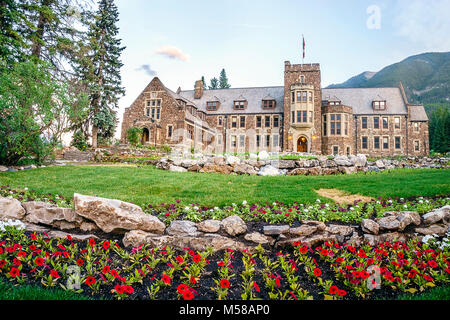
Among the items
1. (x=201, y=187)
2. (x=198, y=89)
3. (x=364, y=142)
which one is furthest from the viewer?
(x=198, y=89)

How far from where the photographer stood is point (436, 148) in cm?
4584

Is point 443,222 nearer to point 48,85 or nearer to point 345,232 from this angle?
point 345,232

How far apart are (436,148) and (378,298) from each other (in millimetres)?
55742

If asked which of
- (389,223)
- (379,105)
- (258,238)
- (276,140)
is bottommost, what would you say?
(258,238)

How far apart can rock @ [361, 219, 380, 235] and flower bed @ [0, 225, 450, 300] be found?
1.98 ft

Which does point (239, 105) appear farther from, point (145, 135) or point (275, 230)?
point (275, 230)

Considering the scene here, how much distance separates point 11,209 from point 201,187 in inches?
218

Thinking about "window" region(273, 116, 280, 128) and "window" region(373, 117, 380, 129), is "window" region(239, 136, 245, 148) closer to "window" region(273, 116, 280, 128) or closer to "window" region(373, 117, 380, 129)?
"window" region(273, 116, 280, 128)

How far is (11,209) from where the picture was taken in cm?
588

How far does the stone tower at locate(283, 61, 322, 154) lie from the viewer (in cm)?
3177

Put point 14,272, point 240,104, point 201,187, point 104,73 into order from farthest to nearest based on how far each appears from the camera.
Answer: point 240,104
point 104,73
point 201,187
point 14,272

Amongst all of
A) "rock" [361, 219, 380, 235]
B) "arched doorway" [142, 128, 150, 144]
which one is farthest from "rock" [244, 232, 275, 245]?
"arched doorway" [142, 128, 150, 144]

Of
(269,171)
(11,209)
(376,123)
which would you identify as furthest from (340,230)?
(376,123)
